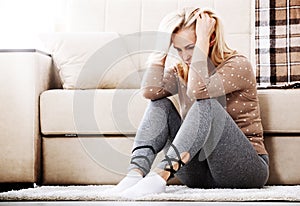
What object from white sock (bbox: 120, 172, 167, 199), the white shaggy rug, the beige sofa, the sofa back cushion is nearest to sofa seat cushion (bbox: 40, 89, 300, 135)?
the beige sofa

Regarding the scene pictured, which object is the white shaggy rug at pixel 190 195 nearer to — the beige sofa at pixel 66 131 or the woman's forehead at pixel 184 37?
the beige sofa at pixel 66 131

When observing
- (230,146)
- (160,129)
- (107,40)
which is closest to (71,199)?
(160,129)

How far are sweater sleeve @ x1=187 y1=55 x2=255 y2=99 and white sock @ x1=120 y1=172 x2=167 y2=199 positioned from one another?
29 centimetres

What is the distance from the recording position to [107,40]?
2.74m

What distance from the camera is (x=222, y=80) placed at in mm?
1858

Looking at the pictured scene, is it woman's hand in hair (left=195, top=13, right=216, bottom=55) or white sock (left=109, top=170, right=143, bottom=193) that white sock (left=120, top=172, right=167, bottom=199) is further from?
woman's hand in hair (left=195, top=13, right=216, bottom=55)

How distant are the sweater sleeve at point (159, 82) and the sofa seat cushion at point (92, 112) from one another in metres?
0.28

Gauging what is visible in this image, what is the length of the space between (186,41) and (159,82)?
17 cm

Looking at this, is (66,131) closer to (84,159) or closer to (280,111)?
(84,159)

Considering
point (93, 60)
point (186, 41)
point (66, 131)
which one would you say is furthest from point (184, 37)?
point (93, 60)

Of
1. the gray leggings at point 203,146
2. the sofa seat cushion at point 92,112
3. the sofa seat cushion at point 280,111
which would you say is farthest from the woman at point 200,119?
the sofa seat cushion at point 92,112

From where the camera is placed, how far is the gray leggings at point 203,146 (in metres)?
1.74

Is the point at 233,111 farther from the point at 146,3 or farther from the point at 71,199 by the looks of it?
the point at 146,3

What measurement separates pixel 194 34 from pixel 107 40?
2.99ft
